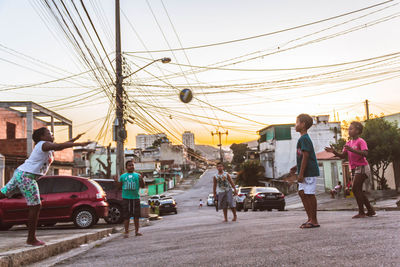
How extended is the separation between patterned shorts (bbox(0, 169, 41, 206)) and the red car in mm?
5926

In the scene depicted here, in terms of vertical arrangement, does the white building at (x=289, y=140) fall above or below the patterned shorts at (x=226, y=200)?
above

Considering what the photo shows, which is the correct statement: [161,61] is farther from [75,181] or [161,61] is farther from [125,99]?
[75,181]

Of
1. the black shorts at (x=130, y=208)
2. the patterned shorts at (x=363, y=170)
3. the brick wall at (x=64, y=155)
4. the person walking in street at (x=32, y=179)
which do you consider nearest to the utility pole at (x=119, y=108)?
the black shorts at (x=130, y=208)

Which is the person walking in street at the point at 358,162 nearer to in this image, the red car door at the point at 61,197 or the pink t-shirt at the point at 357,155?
the pink t-shirt at the point at 357,155

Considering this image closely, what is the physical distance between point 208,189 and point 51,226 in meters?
63.6

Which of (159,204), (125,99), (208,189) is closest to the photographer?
(125,99)

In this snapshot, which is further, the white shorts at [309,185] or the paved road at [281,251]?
the white shorts at [309,185]

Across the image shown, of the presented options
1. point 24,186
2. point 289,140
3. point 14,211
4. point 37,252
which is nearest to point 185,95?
point 14,211

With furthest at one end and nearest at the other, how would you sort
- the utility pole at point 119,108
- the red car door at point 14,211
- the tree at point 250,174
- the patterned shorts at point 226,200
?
the tree at point 250,174 < the utility pole at point 119,108 < the red car door at point 14,211 < the patterned shorts at point 226,200

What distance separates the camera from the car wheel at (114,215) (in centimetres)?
1326

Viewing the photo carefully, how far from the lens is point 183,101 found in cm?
2020

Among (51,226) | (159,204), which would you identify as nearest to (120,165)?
(51,226)

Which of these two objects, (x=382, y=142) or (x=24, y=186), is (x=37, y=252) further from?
(x=382, y=142)

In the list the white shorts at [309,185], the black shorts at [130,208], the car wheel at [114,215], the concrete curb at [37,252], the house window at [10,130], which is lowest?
the car wheel at [114,215]
